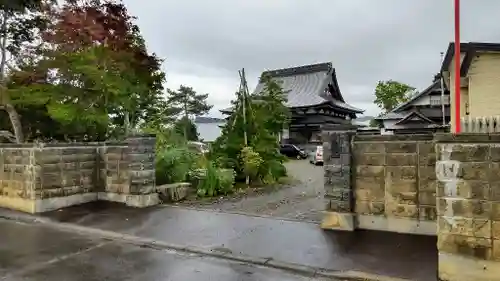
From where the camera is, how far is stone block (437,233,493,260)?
152 inches

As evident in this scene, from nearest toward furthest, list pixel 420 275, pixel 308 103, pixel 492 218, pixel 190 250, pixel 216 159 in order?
1. pixel 492 218
2. pixel 420 275
3. pixel 190 250
4. pixel 216 159
5. pixel 308 103

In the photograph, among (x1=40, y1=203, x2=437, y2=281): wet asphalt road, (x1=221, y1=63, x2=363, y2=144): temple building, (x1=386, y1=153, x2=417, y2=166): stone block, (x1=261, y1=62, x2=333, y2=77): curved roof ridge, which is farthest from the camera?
(x1=261, y1=62, x2=333, y2=77): curved roof ridge

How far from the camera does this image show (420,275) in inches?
163

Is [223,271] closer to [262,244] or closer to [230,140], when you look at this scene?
[262,244]

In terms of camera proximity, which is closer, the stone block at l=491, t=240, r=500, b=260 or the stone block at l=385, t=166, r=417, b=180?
the stone block at l=491, t=240, r=500, b=260

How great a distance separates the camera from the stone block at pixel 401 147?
5.55m

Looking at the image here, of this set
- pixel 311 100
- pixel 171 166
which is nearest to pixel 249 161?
pixel 171 166

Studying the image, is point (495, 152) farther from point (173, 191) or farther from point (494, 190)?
point (173, 191)

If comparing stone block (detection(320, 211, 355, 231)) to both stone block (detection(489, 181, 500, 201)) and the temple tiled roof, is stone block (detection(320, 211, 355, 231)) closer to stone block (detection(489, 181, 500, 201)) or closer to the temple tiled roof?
stone block (detection(489, 181, 500, 201))

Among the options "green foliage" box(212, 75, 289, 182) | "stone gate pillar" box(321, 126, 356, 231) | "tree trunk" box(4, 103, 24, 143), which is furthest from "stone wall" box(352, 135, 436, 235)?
"tree trunk" box(4, 103, 24, 143)

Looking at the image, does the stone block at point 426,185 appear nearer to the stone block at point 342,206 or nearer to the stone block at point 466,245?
the stone block at point 342,206

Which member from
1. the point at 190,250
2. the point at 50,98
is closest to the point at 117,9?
the point at 50,98

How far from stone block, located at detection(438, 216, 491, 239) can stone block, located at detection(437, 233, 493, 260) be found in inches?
1.6

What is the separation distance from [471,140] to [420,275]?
151cm
